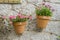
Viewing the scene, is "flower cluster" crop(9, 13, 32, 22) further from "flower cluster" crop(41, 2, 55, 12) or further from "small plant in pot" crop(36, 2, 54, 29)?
"flower cluster" crop(41, 2, 55, 12)

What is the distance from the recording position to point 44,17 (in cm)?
292

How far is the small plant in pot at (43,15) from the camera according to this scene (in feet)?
9.60

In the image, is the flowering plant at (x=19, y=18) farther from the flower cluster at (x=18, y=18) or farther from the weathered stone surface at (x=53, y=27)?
the weathered stone surface at (x=53, y=27)

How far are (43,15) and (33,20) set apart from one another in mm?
283

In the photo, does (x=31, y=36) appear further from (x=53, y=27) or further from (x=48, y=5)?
(x=48, y=5)

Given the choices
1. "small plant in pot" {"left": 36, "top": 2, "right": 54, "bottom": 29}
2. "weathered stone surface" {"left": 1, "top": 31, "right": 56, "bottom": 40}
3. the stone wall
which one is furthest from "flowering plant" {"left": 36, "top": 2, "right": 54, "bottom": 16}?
"weathered stone surface" {"left": 1, "top": 31, "right": 56, "bottom": 40}

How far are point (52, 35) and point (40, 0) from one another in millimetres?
681

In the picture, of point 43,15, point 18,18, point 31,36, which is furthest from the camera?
point 31,36

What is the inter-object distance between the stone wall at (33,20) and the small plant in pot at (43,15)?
7.0 inches

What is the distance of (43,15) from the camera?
2938 millimetres

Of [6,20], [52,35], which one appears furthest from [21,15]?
[52,35]

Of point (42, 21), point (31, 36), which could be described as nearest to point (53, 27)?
point (42, 21)

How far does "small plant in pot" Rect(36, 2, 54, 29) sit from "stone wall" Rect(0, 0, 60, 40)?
18 centimetres

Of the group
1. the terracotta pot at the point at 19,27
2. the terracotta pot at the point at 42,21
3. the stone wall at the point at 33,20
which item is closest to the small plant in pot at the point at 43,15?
the terracotta pot at the point at 42,21
